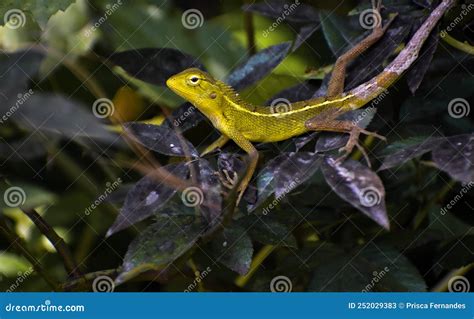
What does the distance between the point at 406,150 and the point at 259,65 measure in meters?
0.55

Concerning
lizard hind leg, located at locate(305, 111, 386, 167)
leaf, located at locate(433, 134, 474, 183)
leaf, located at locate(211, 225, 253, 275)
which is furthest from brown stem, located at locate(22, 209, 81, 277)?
leaf, located at locate(433, 134, 474, 183)

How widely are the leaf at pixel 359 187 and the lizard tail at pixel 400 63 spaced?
0.41 metres

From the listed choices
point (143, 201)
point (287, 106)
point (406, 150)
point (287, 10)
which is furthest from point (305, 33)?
point (143, 201)

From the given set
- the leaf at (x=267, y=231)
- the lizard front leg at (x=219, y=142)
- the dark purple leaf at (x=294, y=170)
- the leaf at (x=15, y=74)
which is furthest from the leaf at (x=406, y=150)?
the leaf at (x=15, y=74)

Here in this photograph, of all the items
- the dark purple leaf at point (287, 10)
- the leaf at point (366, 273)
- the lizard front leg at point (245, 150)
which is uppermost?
the dark purple leaf at point (287, 10)

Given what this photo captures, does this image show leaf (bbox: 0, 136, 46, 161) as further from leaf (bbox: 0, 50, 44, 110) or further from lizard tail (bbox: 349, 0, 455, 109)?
lizard tail (bbox: 349, 0, 455, 109)

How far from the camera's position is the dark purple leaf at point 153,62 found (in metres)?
1.92

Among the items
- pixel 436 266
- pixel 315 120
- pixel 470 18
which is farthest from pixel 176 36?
pixel 436 266

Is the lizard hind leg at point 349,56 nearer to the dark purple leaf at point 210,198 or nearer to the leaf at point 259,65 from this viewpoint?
the leaf at point 259,65

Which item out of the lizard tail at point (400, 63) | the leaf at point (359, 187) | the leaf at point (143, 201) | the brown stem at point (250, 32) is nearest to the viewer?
the leaf at point (359, 187)

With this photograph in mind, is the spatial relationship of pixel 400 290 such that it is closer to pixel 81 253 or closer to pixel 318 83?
pixel 318 83

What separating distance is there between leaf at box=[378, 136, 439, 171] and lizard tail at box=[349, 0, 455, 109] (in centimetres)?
29

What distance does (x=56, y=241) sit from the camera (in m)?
1.76

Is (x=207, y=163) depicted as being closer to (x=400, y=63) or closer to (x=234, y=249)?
(x=234, y=249)
